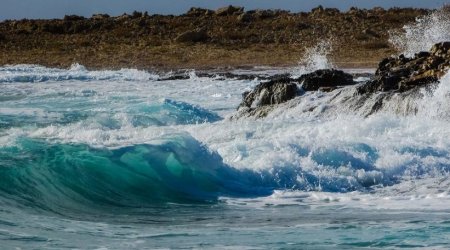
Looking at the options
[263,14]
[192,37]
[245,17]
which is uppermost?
[263,14]

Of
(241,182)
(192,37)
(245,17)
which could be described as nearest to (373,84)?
(241,182)

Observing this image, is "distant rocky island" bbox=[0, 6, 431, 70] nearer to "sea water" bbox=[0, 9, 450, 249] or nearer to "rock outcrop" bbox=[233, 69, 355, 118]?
A: "rock outcrop" bbox=[233, 69, 355, 118]

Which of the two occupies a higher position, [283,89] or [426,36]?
[426,36]

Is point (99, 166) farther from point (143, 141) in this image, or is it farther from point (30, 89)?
point (30, 89)

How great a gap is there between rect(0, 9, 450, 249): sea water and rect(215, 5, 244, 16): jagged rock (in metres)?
31.3

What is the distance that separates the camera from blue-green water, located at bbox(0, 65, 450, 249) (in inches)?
343

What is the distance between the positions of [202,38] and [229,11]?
27.4ft

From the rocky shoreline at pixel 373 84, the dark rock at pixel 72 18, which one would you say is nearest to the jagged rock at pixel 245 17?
the dark rock at pixel 72 18

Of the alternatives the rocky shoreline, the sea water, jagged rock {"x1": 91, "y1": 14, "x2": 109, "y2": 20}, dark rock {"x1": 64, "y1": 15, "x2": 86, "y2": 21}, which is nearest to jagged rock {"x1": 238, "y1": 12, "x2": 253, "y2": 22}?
jagged rock {"x1": 91, "y1": 14, "x2": 109, "y2": 20}

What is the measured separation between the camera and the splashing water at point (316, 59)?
3384cm

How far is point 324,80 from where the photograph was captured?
20188 mm

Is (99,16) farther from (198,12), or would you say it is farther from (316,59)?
(316,59)

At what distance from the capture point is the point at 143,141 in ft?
45.2

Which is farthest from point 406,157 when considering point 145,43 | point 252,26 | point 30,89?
point 252,26
